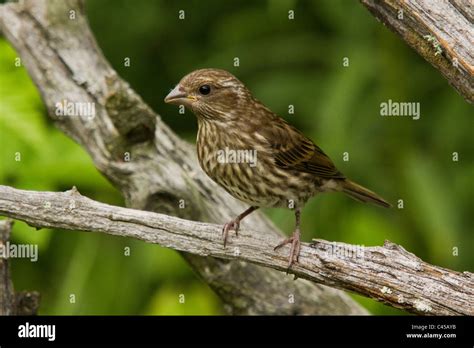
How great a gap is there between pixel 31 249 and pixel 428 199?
8.76 ft

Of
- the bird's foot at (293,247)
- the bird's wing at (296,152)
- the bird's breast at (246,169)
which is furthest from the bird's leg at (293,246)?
the bird's wing at (296,152)

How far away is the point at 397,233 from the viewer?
6.91 meters

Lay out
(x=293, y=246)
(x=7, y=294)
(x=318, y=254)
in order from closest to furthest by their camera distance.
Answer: (x=318, y=254) < (x=293, y=246) < (x=7, y=294)

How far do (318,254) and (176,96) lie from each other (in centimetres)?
123

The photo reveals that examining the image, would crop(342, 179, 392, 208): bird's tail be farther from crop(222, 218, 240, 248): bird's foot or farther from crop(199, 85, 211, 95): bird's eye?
crop(199, 85, 211, 95): bird's eye

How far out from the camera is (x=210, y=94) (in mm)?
5719

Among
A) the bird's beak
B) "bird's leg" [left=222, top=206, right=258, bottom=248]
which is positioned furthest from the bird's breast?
the bird's beak

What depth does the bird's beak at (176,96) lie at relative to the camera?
5539mm

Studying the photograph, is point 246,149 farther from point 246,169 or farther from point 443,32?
point 443,32

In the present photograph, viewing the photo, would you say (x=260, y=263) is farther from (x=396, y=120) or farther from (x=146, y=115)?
(x=396, y=120)

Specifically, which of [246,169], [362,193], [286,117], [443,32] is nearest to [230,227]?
[246,169]

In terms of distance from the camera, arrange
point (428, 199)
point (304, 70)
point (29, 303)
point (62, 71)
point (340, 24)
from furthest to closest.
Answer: point (304, 70) < point (340, 24) < point (428, 199) < point (62, 71) < point (29, 303)

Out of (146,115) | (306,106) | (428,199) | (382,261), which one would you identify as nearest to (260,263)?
(382,261)

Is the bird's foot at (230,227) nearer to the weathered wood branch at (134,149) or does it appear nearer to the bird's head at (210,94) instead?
the weathered wood branch at (134,149)
